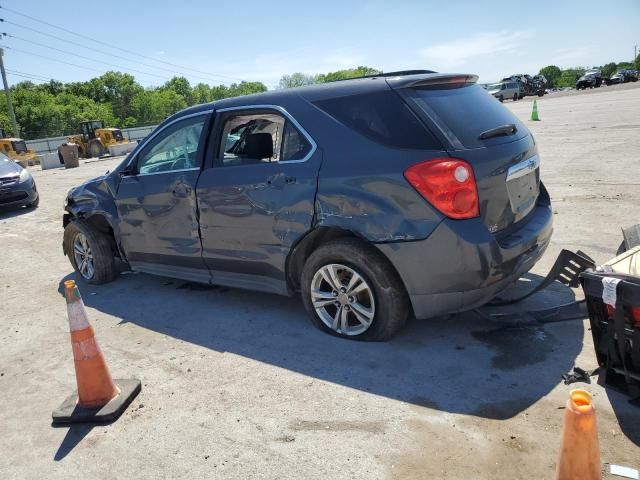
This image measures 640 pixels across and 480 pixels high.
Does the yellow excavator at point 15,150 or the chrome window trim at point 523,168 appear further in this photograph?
the yellow excavator at point 15,150

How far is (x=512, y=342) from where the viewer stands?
3646 mm

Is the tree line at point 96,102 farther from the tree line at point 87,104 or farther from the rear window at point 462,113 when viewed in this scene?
the rear window at point 462,113

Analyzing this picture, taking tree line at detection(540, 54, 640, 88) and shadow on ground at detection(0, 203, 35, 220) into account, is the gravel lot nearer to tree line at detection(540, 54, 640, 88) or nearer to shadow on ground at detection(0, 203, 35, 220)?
shadow on ground at detection(0, 203, 35, 220)

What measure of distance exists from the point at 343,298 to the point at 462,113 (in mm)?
1556

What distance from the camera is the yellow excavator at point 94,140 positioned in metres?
34.2

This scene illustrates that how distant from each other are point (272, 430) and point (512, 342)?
5.87 feet

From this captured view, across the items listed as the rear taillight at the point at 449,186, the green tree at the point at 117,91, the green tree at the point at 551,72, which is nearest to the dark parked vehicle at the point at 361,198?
the rear taillight at the point at 449,186

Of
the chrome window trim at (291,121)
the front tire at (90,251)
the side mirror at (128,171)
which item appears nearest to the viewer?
the chrome window trim at (291,121)

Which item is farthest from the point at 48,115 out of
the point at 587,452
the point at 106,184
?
the point at 587,452

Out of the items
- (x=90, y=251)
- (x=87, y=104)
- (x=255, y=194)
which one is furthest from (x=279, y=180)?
(x=87, y=104)

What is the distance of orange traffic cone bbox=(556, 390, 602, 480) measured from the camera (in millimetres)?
1941

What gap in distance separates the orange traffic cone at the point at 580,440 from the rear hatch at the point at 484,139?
1.59 meters

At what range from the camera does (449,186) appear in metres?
3.26

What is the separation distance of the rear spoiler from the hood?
1086cm
